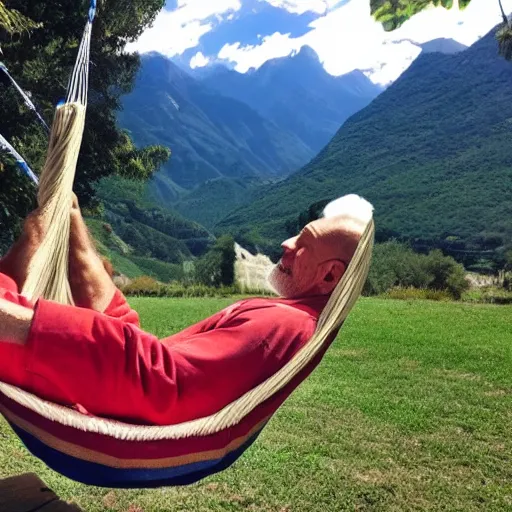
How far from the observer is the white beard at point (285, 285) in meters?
1.12

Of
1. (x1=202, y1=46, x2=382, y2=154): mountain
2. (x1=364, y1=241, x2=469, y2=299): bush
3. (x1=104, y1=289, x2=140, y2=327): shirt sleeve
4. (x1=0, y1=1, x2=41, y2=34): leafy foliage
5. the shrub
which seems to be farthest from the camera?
(x1=202, y1=46, x2=382, y2=154): mountain

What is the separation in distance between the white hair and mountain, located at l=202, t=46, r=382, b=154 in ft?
442

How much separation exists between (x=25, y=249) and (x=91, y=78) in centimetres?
642

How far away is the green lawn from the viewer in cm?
240

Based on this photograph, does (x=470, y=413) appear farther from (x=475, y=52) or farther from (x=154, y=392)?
(x=475, y=52)

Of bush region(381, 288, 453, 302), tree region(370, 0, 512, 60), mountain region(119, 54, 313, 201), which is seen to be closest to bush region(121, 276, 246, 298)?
bush region(381, 288, 453, 302)

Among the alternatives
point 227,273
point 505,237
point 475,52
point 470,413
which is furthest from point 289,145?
point 470,413

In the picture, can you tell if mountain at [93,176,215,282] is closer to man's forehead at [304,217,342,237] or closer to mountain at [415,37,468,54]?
man's forehead at [304,217,342,237]

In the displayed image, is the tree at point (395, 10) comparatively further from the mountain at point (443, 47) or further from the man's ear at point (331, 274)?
the mountain at point (443, 47)

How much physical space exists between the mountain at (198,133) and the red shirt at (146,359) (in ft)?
236

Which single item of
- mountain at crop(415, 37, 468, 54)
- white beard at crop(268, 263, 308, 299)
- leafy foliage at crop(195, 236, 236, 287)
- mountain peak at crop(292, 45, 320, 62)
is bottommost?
leafy foliage at crop(195, 236, 236, 287)

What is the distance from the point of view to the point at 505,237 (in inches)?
1035

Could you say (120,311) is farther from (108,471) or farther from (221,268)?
(221,268)

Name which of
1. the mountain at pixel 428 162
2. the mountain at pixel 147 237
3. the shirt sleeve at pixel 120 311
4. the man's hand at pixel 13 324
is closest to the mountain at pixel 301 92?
the mountain at pixel 428 162
